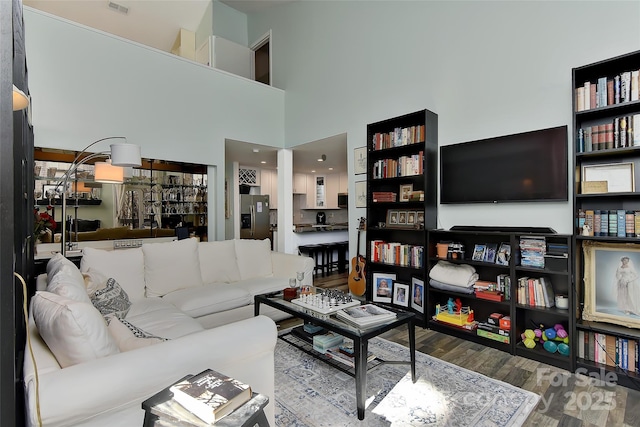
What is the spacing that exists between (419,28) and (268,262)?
334cm

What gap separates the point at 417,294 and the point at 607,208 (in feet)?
6.04

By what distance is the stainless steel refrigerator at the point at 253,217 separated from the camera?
7496mm

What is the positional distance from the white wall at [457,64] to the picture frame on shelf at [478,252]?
27 centimetres

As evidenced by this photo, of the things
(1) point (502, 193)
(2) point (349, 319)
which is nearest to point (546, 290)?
(1) point (502, 193)

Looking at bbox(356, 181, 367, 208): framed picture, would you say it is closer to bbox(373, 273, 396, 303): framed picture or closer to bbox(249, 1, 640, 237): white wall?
bbox(249, 1, 640, 237): white wall

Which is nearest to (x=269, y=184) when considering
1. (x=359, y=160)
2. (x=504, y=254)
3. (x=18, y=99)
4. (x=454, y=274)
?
(x=359, y=160)

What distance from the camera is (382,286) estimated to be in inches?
153

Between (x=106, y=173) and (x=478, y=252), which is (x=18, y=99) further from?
(x=478, y=252)

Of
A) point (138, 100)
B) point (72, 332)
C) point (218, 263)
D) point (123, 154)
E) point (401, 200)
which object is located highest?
point (138, 100)

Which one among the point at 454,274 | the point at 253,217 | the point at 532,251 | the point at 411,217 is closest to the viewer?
the point at 532,251

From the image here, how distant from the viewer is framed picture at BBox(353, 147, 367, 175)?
4371mm

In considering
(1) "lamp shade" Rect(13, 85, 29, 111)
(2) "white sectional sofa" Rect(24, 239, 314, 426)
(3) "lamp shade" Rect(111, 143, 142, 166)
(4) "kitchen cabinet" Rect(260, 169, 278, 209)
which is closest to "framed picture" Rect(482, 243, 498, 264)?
(2) "white sectional sofa" Rect(24, 239, 314, 426)

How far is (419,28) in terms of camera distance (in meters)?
3.73

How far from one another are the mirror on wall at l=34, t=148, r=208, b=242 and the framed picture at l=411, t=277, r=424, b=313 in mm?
3035
